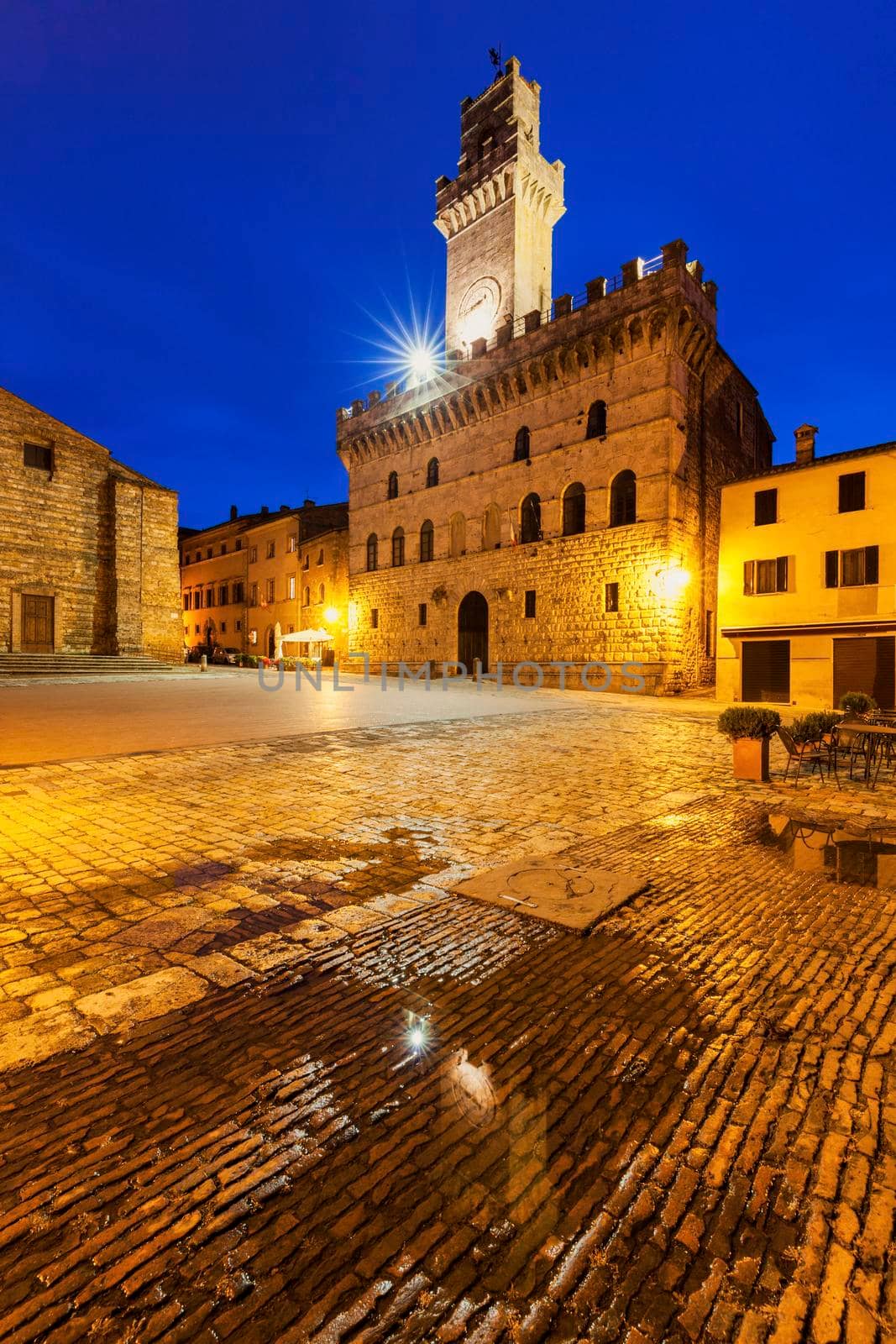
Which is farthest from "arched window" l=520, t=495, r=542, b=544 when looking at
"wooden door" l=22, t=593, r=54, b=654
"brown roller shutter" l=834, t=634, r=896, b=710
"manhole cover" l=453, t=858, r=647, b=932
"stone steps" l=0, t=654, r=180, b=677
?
"manhole cover" l=453, t=858, r=647, b=932

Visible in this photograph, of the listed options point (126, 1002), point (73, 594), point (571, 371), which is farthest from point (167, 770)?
point (73, 594)

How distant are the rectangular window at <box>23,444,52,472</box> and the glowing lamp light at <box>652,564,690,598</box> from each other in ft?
86.0

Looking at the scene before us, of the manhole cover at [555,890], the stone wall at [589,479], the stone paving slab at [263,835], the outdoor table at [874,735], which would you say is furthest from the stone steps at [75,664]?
the outdoor table at [874,735]

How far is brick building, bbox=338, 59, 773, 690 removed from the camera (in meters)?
20.7

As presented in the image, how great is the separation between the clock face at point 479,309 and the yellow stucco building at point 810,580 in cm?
1674

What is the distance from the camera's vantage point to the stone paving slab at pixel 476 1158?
1.41 meters

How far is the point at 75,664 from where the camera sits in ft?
78.6

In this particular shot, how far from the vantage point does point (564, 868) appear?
164 inches

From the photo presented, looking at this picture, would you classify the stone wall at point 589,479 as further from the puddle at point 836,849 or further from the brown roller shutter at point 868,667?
the puddle at point 836,849

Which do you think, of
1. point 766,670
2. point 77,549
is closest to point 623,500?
point 766,670

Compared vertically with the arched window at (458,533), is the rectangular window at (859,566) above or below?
below

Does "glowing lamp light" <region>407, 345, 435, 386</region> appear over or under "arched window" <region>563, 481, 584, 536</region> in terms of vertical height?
over

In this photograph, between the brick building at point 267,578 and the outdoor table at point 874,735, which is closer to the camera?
the outdoor table at point 874,735

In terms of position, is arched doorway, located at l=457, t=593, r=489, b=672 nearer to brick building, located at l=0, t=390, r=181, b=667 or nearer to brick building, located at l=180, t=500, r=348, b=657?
brick building, located at l=180, t=500, r=348, b=657
